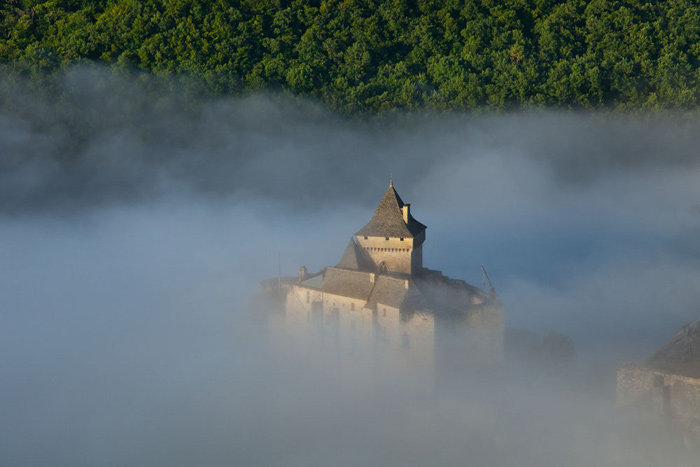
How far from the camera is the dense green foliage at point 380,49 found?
56.3 meters

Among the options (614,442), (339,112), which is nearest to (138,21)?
(339,112)

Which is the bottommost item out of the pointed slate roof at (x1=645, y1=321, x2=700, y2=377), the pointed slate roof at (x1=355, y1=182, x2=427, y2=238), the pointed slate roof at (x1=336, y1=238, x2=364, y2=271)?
the pointed slate roof at (x1=645, y1=321, x2=700, y2=377)

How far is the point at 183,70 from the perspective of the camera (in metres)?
55.3

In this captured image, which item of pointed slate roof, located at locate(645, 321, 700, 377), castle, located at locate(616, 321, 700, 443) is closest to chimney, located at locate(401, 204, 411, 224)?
castle, located at locate(616, 321, 700, 443)

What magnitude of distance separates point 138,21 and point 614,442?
42.2 metres

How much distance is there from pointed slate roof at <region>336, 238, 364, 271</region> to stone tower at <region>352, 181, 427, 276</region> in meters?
0.05

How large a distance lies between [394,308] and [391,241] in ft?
10.3

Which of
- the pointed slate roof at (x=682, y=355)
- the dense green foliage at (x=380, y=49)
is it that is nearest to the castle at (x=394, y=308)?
the pointed slate roof at (x=682, y=355)

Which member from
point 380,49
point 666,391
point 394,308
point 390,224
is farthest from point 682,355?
point 380,49

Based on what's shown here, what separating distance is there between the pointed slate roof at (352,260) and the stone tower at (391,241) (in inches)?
2.1

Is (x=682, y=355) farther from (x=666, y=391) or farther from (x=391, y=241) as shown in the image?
(x=391, y=241)

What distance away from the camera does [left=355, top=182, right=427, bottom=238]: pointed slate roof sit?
108 ft

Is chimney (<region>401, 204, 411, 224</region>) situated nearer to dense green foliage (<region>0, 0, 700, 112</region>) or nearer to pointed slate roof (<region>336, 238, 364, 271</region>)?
pointed slate roof (<region>336, 238, 364, 271</region>)

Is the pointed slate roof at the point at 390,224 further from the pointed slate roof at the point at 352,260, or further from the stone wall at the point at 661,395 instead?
the stone wall at the point at 661,395
